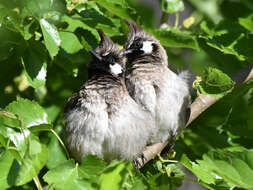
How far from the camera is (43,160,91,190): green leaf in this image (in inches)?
85.4

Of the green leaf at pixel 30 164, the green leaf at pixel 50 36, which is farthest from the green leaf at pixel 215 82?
the green leaf at pixel 30 164

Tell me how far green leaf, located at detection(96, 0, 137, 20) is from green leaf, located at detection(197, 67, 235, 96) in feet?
1.95

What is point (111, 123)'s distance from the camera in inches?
113

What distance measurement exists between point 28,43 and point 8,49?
0.11m

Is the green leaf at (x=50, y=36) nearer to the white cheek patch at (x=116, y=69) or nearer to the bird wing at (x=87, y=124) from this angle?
the bird wing at (x=87, y=124)

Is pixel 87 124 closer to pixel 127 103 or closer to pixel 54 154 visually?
pixel 127 103

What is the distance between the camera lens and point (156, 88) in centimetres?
321

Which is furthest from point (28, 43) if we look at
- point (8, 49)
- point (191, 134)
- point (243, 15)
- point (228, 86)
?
point (243, 15)

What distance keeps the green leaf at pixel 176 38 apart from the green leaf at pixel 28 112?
913 mm

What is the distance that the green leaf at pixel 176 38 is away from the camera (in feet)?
9.84

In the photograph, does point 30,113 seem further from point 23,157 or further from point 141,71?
point 141,71

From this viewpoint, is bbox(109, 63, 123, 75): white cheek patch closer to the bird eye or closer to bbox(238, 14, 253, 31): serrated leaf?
the bird eye

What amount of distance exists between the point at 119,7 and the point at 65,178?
3.42 ft

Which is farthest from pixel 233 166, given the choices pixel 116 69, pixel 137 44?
pixel 137 44
